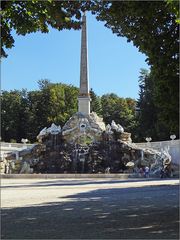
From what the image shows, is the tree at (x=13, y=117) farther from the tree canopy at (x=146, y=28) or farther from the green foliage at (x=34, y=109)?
the tree canopy at (x=146, y=28)

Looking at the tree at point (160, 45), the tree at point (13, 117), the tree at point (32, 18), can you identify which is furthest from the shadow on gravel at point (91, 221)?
the tree at point (13, 117)

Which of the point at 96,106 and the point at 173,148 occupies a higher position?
the point at 96,106

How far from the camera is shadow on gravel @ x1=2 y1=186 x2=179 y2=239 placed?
9.00 meters

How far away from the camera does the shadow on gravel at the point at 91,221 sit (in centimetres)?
900

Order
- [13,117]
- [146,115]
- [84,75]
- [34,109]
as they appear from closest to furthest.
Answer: [84,75] → [146,115] → [13,117] → [34,109]

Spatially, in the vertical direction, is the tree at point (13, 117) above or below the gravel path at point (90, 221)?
above

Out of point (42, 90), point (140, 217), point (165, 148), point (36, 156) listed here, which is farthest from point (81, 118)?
point (140, 217)

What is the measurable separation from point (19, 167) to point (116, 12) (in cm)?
4197

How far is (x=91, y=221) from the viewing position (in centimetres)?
1094

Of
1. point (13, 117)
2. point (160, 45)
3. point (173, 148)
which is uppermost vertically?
point (13, 117)

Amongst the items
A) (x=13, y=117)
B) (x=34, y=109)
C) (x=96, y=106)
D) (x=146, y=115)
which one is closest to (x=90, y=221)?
(x=146, y=115)

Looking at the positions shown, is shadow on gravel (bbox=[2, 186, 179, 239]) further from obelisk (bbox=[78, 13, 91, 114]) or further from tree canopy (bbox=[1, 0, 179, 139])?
obelisk (bbox=[78, 13, 91, 114])

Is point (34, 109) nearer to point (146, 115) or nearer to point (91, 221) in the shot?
point (146, 115)

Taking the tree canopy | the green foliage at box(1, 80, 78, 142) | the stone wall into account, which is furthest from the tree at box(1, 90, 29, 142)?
the tree canopy
